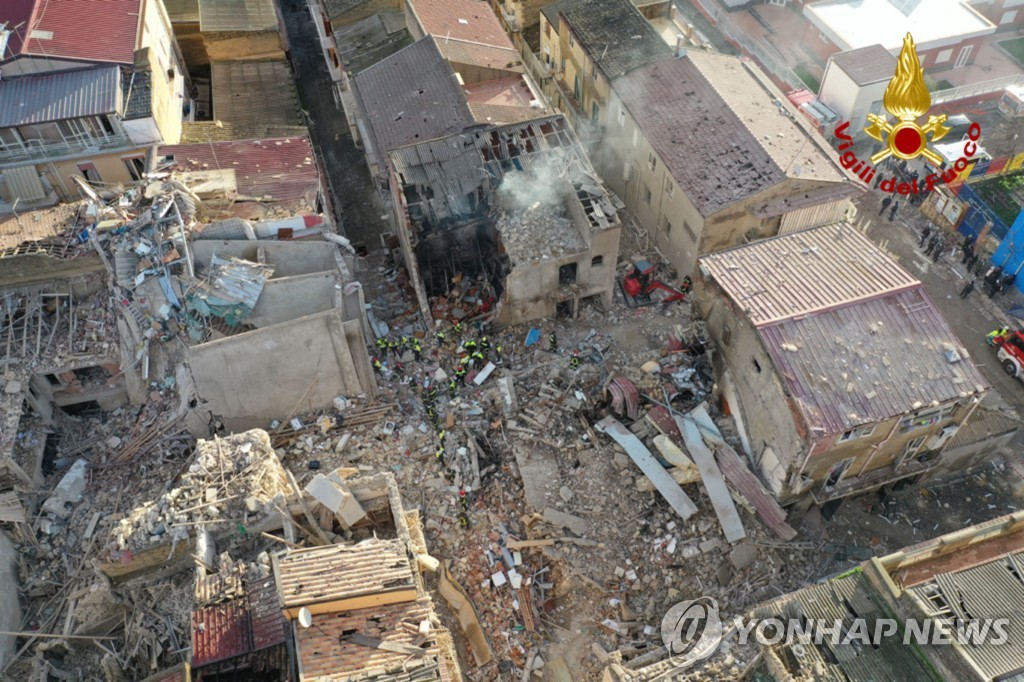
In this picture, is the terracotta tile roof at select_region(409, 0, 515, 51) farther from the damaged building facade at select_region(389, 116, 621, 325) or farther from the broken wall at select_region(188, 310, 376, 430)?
the broken wall at select_region(188, 310, 376, 430)

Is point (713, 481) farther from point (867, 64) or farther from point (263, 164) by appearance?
point (867, 64)

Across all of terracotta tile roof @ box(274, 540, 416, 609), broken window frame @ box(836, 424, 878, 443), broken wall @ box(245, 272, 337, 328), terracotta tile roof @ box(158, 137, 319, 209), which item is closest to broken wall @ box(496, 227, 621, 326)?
broken wall @ box(245, 272, 337, 328)

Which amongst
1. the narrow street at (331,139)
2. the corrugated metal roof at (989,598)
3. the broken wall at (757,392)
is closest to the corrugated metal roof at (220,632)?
the broken wall at (757,392)

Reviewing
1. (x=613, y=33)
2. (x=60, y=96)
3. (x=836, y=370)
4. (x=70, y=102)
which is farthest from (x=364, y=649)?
(x=613, y=33)

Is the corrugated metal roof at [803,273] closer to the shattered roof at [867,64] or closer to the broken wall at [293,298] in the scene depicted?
the broken wall at [293,298]

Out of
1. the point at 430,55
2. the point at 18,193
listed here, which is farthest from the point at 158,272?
the point at 430,55

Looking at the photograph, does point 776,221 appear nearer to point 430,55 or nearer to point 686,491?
point 686,491
